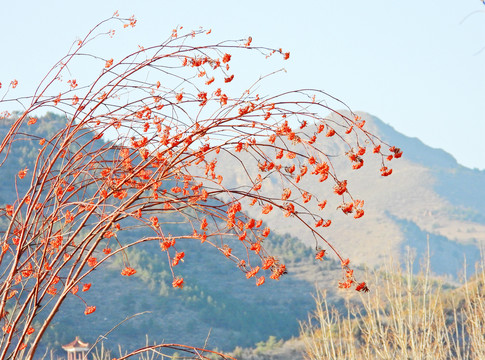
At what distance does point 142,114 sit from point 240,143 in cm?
59

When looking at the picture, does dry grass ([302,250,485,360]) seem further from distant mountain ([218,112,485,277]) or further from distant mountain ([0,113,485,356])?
distant mountain ([218,112,485,277])

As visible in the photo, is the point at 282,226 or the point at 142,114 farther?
the point at 282,226

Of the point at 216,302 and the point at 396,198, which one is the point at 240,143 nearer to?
the point at 216,302

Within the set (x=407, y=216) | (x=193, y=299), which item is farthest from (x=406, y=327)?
(x=407, y=216)

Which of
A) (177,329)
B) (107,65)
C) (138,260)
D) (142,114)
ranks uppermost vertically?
(107,65)

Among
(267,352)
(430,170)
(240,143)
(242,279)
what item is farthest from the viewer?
(430,170)

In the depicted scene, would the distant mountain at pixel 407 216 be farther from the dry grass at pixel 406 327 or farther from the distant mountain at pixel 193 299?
the dry grass at pixel 406 327

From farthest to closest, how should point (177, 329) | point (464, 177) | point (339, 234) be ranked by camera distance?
1. point (464, 177)
2. point (339, 234)
3. point (177, 329)

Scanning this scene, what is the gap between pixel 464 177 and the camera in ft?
381

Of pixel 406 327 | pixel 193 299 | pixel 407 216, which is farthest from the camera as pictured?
pixel 407 216

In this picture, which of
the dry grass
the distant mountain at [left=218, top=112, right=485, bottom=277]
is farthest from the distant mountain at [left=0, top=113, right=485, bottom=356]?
the distant mountain at [left=218, top=112, right=485, bottom=277]

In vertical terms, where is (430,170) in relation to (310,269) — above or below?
above

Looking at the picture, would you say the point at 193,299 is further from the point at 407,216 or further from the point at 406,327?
the point at 407,216

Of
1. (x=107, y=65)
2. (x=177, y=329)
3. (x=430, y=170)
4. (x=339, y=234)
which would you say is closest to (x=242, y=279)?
(x=177, y=329)
